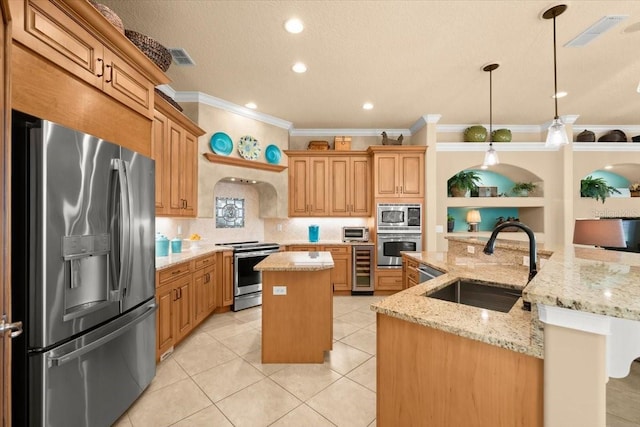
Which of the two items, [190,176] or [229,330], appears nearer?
[229,330]

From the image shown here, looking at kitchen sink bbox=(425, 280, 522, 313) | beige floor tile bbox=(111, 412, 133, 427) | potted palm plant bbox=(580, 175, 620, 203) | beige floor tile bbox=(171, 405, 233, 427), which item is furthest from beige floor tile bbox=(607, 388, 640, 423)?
potted palm plant bbox=(580, 175, 620, 203)

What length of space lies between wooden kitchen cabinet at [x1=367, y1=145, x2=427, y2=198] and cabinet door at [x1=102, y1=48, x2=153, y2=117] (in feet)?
10.9

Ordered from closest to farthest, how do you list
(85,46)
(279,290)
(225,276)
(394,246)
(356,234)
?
1. (85,46)
2. (279,290)
3. (225,276)
4. (394,246)
5. (356,234)

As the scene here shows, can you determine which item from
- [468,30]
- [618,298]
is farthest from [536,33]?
[618,298]

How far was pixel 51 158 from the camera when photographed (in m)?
1.29

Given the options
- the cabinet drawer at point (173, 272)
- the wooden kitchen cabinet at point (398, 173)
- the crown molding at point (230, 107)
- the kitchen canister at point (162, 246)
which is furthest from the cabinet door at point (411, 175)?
the kitchen canister at point (162, 246)

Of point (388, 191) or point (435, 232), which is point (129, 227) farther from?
point (435, 232)

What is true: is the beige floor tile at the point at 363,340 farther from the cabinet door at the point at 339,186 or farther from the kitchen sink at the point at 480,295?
the cabinet door at the point at 339,186

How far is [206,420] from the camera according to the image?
174 cm

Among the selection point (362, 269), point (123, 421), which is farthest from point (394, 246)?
point (123, 421)

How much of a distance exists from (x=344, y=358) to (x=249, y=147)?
3.25 metres

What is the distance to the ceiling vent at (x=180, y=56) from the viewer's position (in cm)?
263

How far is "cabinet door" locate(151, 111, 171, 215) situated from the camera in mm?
2701

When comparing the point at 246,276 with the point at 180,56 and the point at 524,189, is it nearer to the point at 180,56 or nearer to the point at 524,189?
the point at 180,56
